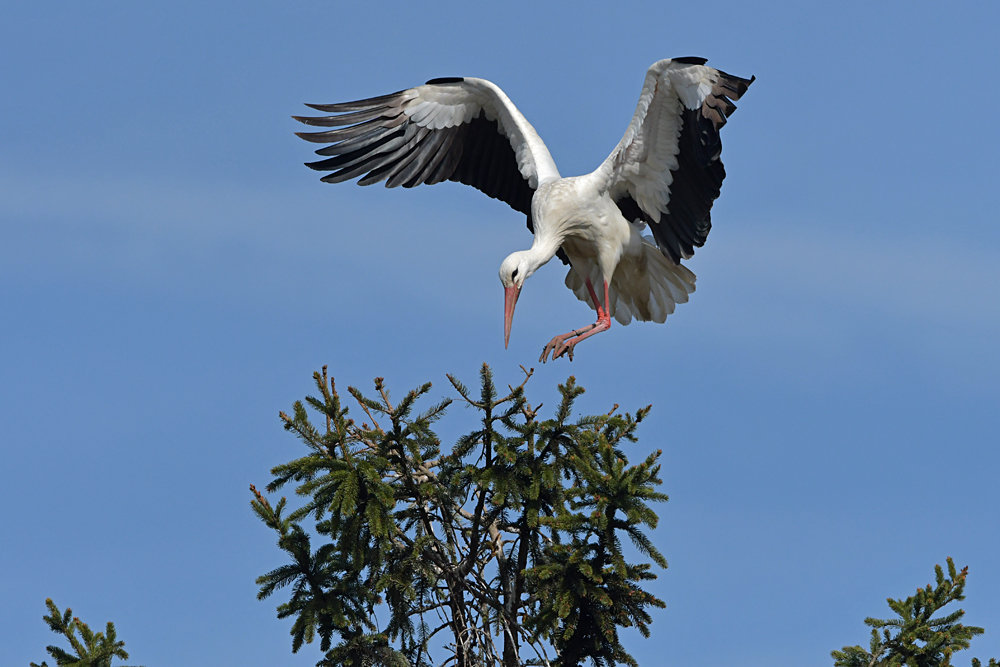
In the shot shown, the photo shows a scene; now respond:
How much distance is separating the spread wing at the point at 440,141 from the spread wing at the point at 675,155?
2.41ft

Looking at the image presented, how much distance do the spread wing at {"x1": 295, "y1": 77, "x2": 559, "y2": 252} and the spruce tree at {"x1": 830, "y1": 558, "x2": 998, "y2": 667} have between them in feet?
13.3

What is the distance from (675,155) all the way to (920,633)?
138 inches

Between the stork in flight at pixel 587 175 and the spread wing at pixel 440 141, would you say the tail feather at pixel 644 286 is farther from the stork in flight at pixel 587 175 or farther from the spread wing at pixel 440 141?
the spread wing at pixel 440 141

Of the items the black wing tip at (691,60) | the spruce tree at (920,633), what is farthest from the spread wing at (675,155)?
the spruce tree at (920,633)

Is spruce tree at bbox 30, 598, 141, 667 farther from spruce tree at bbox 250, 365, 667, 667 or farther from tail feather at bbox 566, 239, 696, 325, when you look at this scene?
tail feather at bbox 566, 239, 696, 325

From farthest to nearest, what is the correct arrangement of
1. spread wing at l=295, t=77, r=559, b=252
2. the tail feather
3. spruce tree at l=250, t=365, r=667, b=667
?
the tail feather
spread wing at l=295, t=77, r=559, b=252
spruce tree at l=250, t=365, r=667, b=667

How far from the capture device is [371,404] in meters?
5.90

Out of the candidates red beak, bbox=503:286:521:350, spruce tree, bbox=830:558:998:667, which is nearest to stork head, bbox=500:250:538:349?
red beak, bbox=503:286:521:350

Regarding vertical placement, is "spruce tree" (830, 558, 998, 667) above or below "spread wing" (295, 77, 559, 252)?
below

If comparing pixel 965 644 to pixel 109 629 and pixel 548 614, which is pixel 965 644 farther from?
pixel 109 629

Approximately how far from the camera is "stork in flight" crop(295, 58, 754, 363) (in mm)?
7711

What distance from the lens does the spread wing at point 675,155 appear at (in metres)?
7.33

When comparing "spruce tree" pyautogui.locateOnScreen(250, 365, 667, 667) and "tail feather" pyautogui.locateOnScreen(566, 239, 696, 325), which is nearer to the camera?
"spruce tree" pyautogui.locateOnScreen(250, 365, 667, 667)

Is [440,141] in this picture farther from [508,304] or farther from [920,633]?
[920,633]
